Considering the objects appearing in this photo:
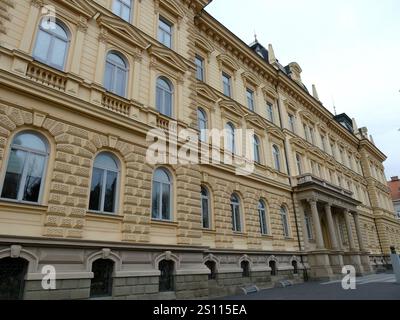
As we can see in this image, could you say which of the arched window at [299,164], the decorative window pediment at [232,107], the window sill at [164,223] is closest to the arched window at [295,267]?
the arched window at [299,164]

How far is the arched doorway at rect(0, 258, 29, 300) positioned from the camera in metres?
6.89

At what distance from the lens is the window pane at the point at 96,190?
895cm

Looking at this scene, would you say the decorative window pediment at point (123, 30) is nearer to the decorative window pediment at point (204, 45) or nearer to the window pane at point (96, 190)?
the decorative window pediment at point (204, 45)

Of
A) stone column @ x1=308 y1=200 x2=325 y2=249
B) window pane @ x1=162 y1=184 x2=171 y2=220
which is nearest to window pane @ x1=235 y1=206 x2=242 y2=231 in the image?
window pane @ x1=162 y1=184 x2=171 y2=220

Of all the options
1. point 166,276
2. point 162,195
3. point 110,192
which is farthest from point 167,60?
point 166,276

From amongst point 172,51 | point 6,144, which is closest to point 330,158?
point 172,51

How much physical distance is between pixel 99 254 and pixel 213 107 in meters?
10.2

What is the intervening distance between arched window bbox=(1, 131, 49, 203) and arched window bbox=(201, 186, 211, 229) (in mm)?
7309

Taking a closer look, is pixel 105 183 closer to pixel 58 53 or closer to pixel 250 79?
pixel 58 53

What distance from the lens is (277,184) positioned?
→ 1848 centimetres

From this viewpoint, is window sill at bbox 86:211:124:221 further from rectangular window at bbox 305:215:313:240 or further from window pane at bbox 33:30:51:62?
rectangular window at bbox 305:215:313:240

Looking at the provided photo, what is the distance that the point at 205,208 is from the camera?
13.7 m

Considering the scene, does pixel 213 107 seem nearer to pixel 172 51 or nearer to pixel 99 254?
pixel 172 51

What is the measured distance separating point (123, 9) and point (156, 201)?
27.3 feet
